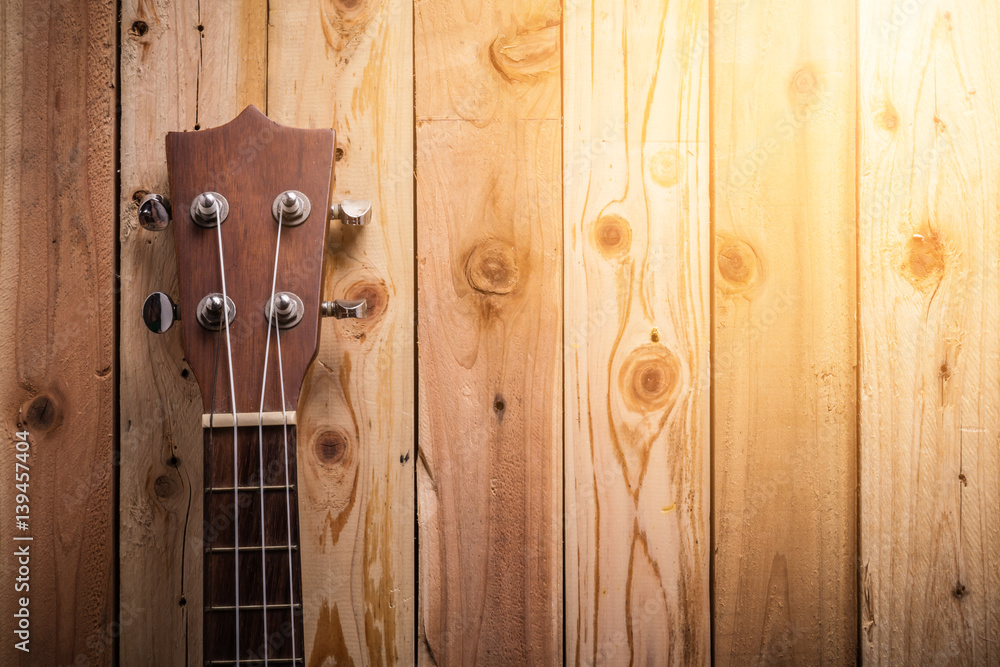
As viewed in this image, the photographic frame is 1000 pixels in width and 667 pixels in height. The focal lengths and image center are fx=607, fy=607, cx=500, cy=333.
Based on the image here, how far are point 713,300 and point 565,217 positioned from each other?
0.25m

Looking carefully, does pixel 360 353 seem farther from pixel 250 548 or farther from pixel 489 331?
pixel 250 548

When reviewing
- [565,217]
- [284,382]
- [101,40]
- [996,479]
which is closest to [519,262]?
[565,217]

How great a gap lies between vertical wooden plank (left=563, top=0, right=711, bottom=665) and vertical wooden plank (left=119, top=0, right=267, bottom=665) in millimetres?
505

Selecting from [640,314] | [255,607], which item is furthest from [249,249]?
[640,314]

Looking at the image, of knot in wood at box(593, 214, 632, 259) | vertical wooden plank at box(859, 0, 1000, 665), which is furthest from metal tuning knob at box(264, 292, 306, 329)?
vertical wooden plank at box(859, 0, 1000, 665)

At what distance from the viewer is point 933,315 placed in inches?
36.1

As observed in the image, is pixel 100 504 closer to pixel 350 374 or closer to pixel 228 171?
pixel 350 374

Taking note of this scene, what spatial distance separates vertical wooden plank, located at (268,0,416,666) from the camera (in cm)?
88

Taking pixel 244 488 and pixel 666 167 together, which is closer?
pixel 244 488

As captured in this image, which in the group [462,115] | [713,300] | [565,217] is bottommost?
[713,300]

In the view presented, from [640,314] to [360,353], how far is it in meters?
0.42

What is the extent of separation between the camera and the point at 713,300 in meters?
0.91

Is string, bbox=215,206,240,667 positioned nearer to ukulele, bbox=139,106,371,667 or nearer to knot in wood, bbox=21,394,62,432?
ukulele, bbox=139,106,371,667

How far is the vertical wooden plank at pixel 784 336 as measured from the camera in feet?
2.96
